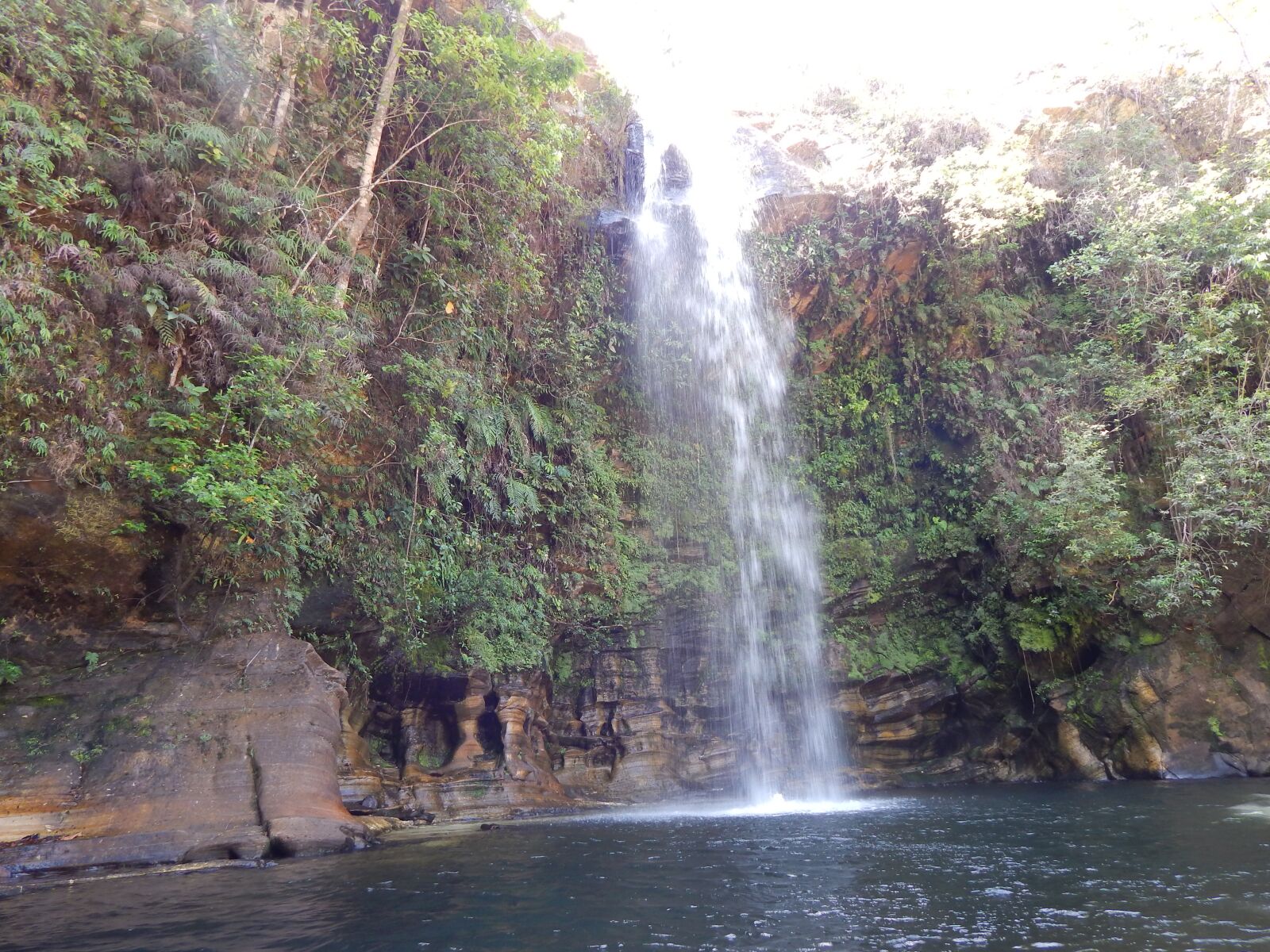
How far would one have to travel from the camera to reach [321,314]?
949 centimetres

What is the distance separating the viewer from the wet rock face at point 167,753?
733 cm

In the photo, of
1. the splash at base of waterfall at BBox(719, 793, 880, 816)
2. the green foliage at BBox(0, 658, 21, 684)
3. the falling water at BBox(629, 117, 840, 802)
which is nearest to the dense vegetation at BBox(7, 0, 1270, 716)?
the green foliage at BBox(0, 658, 21, 684)

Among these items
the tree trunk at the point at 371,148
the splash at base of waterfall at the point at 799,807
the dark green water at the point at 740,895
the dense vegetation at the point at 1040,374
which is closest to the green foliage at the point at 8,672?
the dark green water at the point at 740,895

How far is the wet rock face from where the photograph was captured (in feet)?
24.0

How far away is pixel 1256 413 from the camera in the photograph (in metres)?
13.4

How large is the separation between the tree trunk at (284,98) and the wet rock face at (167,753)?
22.9 ft

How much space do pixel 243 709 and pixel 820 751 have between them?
1063 cm

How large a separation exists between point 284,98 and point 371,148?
1.40 m

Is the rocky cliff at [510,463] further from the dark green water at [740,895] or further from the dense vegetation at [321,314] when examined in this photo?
the dark green water at [740,895]

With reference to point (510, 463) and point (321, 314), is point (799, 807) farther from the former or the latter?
point (321, 314)

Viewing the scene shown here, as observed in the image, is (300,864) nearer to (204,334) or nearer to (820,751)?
(204,334)

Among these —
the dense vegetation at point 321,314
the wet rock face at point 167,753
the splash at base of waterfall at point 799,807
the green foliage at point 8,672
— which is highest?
the dense vegetation at point 321,314

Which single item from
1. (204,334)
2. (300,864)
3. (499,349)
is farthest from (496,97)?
(300,864)

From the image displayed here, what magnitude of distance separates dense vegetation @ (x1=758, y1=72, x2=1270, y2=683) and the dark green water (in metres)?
5.49
